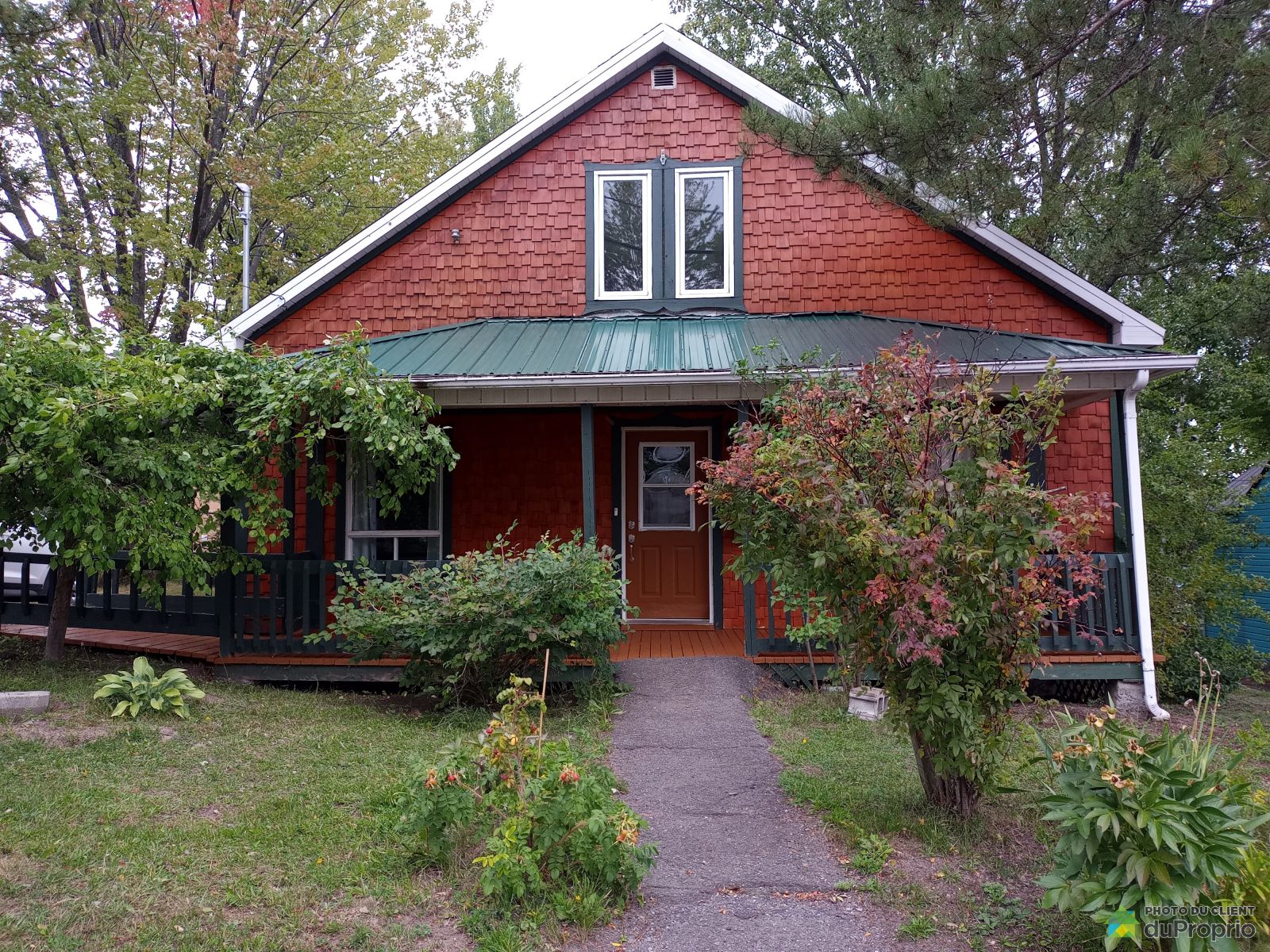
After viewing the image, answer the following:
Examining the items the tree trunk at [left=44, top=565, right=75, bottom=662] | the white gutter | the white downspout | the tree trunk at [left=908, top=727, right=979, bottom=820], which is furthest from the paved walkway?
the tree trunk at [left=44, top=565, right=75, bottom=662]

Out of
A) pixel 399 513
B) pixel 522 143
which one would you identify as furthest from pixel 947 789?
pixel 522 143

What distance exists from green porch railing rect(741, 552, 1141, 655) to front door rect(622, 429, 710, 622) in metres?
1.69

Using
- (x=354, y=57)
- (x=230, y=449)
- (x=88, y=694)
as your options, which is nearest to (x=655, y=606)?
(x=230, y=449)

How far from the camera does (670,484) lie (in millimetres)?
9664

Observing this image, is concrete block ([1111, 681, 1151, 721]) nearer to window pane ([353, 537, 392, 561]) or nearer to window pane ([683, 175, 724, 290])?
window pane ([683, 175, 724, 290])

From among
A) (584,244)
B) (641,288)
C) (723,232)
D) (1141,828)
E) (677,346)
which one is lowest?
(1141,828)

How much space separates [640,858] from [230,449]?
5172mm

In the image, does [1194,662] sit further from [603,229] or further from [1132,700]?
[603,229]

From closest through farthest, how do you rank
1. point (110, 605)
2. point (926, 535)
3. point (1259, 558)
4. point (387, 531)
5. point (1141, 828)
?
1. point (1141, 828)
2. point (926, 535)
3. point (110, 605)
4. point (387, 531)
5. point (1259, 558)

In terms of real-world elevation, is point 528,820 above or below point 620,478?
below

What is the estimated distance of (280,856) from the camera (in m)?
4.05

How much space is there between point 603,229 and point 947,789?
6897 millimetres

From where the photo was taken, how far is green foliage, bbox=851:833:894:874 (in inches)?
158

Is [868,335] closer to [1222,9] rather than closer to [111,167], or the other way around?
[1222,9]
